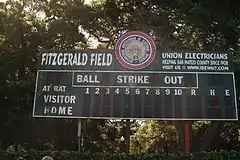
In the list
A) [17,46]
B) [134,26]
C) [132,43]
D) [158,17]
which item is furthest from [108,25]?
[132,43]

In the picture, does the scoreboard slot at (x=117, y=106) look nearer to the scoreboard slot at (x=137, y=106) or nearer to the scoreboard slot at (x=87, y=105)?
the scoreboard slot at (x=137, y=106)

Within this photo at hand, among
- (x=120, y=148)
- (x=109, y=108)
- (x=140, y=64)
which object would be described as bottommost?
(x=120, y=148)

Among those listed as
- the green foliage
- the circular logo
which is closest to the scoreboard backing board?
the circular logo

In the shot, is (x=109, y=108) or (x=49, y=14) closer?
(x=109, y=108)

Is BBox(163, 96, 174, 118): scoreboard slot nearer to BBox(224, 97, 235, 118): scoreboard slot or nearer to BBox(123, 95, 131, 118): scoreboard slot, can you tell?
BBox(123, 95, 131, 118): scoreboard slot

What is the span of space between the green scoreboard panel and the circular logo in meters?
0.12

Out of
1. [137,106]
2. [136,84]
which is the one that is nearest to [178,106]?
[137,106]

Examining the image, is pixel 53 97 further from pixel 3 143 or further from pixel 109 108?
pixel 3 143

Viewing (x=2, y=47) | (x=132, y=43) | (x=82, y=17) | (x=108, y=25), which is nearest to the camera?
(x=132, y=43)

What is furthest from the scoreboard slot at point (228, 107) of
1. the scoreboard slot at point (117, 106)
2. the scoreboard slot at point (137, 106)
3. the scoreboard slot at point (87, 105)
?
the scoreboard slot at point (87, 105)

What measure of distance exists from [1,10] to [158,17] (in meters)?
7.23

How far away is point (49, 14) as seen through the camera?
17.4 metres

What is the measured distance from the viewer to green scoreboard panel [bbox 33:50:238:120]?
10898 millimetres

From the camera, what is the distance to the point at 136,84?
11.2 metres
